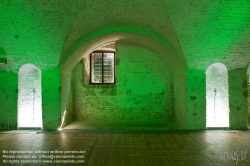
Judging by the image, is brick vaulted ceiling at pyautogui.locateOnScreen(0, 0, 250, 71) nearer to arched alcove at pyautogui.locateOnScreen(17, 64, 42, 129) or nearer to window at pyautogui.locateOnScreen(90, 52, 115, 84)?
arched alcove at pyautogui.locateOnScreen(17, 64, 42, 129)

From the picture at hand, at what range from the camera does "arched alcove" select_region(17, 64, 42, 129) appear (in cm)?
725

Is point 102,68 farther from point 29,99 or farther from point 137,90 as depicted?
point 29,99

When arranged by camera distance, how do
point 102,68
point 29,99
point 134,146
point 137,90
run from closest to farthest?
point 134,146, point 29,99, point 137,90, point 102,68

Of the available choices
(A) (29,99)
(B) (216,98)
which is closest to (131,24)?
(B) (216,98)

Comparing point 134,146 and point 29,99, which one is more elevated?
point 29,99

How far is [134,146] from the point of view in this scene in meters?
5.08

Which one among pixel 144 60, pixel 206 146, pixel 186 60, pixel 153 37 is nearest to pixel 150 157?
pixel 206 146

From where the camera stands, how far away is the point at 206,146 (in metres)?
5.09

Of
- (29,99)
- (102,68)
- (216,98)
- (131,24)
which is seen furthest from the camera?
(102,68)

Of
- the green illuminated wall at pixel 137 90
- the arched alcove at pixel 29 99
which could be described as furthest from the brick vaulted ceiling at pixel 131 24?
the green illuminated wall at pixel 137 90

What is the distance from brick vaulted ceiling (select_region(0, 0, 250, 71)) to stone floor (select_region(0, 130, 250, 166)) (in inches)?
95.7

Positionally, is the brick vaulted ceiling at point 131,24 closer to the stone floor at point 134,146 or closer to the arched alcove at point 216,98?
the arched alcove at point 216,98

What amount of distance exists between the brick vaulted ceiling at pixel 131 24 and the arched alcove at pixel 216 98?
53 cm

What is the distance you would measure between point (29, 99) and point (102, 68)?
3653mm
